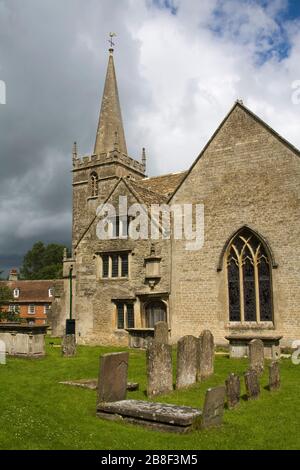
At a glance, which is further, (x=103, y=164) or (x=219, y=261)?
(x=103, y=164)

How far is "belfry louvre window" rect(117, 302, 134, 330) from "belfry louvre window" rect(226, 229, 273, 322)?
5.23m

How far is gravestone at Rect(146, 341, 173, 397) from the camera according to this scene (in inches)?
431

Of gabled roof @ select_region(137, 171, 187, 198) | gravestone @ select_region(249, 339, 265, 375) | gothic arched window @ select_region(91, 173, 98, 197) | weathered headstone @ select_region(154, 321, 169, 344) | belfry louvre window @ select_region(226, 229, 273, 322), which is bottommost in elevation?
gravestone @ select_region(249, 339, 265, 375)

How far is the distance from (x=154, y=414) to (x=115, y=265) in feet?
51.5

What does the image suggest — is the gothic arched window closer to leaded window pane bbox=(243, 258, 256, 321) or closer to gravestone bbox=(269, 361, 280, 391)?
leaded window pane bbox=(243, 258, 256, 321)

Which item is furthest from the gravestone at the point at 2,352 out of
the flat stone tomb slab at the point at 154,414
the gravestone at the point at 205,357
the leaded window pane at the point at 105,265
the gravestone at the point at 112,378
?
the flat stone tomb slab at the point at 154,414

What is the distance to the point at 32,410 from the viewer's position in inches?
354

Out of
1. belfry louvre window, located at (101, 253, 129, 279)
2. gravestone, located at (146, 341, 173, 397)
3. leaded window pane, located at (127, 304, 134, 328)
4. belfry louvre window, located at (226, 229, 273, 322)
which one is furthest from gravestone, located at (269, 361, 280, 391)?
belfry louvre window, located at (101, 253, 129, 279)

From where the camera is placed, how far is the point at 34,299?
185 ft

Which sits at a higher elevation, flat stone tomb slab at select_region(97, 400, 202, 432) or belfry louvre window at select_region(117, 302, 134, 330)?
belfry louvre window at select_region(117, 302, 134, 330)

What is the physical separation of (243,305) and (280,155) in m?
6.91

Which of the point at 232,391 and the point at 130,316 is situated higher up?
the point at 130,316

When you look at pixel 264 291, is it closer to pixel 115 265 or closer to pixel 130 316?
pixel 130 316

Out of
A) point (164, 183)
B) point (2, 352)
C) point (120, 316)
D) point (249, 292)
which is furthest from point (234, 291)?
point (164, 183)
